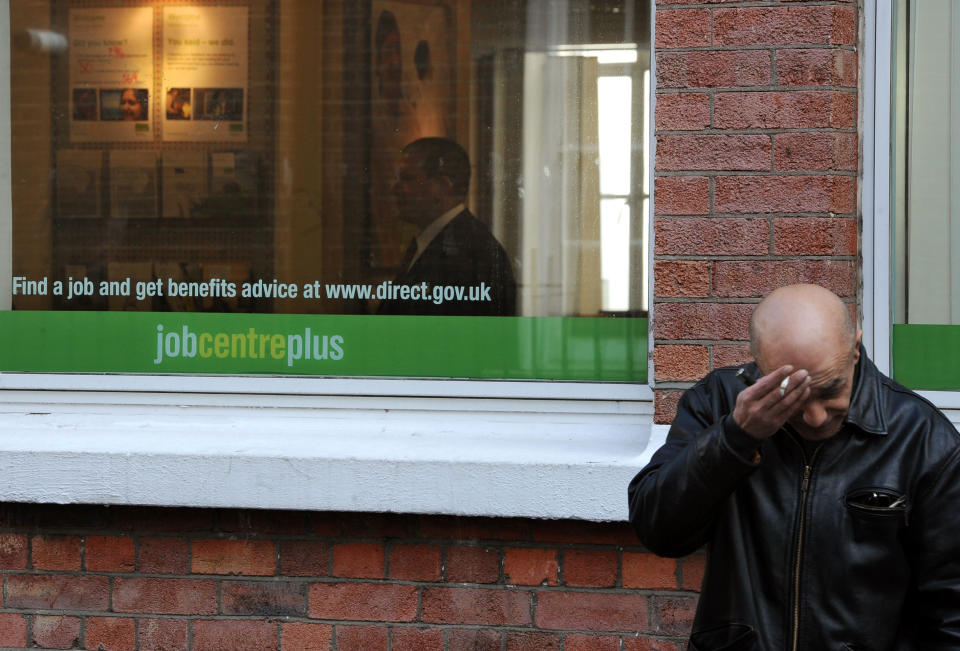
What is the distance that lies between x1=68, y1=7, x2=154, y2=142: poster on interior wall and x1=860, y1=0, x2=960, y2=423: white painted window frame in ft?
8.29

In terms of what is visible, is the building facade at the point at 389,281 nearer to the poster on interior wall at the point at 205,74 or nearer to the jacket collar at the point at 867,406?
the poster on interior wall at the point at 205,74

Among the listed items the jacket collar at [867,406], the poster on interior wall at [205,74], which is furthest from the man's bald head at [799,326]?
the poster on interior wall at [205,74]

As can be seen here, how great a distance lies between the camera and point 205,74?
13.5 feet

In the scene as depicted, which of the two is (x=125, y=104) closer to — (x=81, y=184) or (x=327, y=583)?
(x=81, y=184)

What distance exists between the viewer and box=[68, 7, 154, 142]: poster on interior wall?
163 inches

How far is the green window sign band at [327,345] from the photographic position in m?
3.87

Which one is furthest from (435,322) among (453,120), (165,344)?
(165,344)

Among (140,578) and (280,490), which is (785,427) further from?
(140,578)

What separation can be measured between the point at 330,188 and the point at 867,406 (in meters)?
2.43

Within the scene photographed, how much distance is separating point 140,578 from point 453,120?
1913 millimetres

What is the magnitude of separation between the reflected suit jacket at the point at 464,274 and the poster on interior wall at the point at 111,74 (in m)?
1.14

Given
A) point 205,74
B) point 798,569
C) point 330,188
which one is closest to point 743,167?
point 330,188

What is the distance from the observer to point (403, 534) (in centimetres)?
365

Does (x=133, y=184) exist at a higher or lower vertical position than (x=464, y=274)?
higher
